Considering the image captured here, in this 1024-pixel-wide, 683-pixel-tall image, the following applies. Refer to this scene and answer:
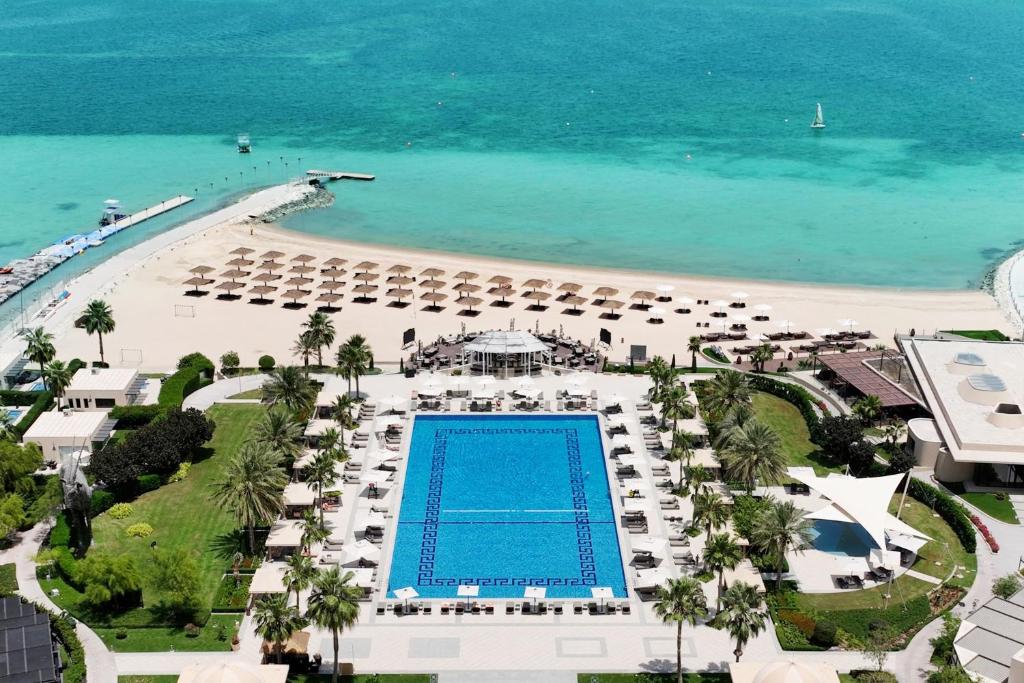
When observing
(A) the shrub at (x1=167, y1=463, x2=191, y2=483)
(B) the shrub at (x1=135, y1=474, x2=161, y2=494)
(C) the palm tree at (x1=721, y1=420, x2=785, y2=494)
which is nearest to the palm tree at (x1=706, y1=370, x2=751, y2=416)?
(C) the palm tree at (x1=721, y1=420, x2=785, y2=494)

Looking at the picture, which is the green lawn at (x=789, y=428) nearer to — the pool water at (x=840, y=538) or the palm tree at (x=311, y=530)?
the pool water at (x=840, y=538)

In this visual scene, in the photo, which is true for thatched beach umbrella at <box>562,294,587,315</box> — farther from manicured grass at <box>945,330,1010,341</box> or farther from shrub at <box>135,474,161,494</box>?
shrub at <box>135,474,161,494</box>

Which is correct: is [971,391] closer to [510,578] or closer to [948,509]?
[948,509]

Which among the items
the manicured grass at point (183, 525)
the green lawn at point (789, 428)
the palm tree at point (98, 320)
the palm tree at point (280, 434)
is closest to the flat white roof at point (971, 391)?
the green lawn at point (789, 428)

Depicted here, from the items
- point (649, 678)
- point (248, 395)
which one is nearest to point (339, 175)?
point (248, 395)

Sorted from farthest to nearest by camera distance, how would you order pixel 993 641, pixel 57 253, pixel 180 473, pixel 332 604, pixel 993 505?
pixel 57 253, pixel 180 473, pixel 993 505, pixel 993 641, pixel 332 604

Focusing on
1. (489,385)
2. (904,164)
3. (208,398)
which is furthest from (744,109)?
(208,398)

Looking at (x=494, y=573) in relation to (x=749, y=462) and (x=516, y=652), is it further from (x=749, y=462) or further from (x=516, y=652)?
(x=749, y=462)
